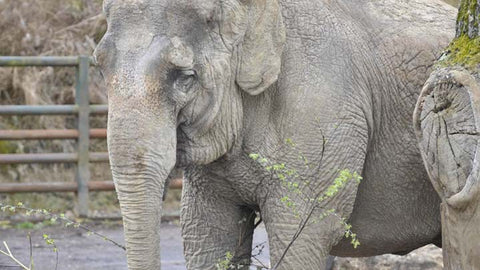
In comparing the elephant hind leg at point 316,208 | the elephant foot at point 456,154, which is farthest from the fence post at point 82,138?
the elephant foot at point 456,154

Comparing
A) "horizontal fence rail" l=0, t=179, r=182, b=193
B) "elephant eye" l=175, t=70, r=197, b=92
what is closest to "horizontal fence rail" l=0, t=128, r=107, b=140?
"horizontal fence rail" l=0, t=179, r=182, b=193

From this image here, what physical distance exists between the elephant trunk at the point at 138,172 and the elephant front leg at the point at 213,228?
2.87 ft

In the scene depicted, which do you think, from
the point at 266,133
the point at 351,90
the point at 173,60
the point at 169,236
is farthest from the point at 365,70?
the point at 169,236

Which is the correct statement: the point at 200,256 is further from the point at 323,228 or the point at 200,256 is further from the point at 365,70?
the point at 365,70

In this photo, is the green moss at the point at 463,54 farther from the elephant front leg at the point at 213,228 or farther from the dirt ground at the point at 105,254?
the dirt ground at the point at 105,254

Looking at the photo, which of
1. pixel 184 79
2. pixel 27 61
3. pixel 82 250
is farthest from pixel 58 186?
pixel 184 79

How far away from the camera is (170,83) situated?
571 cm

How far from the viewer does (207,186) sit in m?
6.45

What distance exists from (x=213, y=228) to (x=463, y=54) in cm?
215

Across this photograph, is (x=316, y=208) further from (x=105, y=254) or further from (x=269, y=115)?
(x=105, y=254)

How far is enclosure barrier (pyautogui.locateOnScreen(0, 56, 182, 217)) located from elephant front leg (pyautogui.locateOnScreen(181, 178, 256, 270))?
5.96 metres

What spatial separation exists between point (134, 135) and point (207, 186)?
980mm

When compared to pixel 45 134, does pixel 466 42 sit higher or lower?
higher

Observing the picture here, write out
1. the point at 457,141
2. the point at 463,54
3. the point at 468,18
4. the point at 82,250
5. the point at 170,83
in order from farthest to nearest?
the point at 82,250, the point at 170,83, the point at 468,18, the point at 463,54, the point at 457,141
